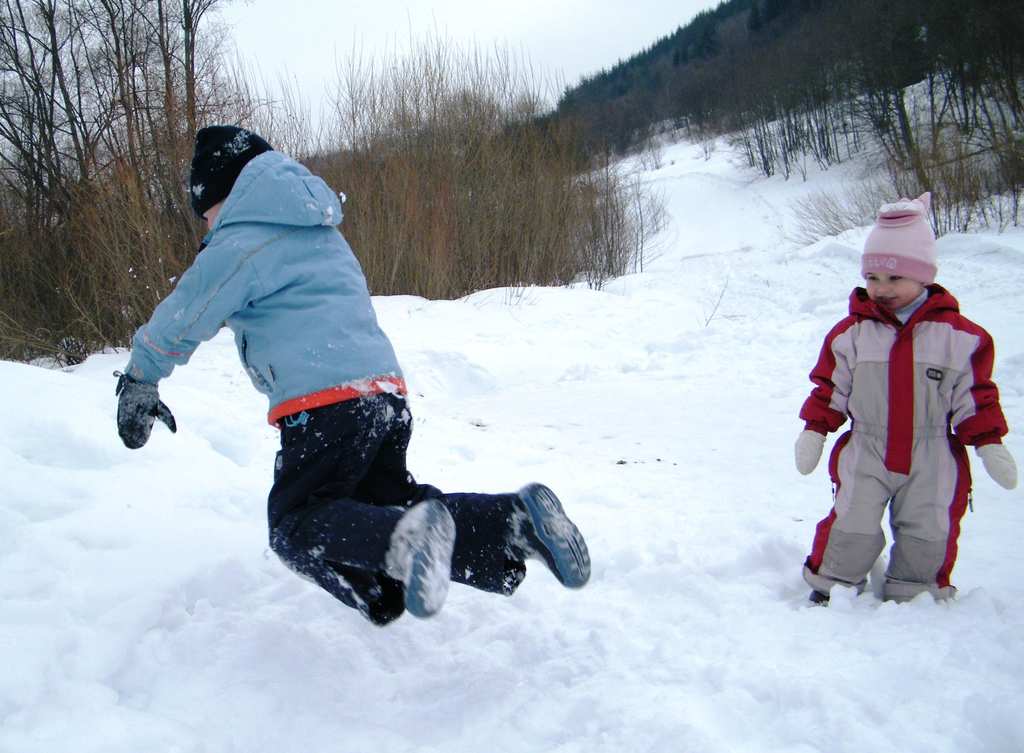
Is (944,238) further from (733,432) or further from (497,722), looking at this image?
(497,722)

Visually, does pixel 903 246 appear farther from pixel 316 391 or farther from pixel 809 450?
pixel 316 391

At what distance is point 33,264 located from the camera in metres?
7.56

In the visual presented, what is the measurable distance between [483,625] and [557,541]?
16.6 inches

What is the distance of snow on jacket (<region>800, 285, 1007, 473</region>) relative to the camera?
190cm

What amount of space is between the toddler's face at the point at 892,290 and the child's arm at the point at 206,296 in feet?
5.70

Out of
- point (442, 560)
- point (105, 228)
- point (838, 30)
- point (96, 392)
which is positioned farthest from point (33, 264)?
point (838, 30)

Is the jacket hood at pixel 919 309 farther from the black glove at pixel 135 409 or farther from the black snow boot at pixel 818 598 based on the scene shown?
the black glove at pixel 135 409

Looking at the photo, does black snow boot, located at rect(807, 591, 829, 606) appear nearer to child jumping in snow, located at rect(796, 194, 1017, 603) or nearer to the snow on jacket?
child jumping in snow, located at rect(796, 194, 1017, 603)

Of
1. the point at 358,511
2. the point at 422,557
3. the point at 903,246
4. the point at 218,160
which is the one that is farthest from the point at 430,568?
the point at 903,246

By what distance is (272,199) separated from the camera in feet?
5.58

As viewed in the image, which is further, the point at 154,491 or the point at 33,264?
the point at 33,264

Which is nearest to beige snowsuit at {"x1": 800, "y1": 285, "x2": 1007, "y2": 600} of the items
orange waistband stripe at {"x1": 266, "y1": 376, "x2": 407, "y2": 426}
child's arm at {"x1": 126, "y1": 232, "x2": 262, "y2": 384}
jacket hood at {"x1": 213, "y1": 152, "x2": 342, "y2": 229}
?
orange waistband stripe at {"x1": 266, "y1": 376, "x2": 407, "y2": 426}

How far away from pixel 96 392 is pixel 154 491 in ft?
2.75

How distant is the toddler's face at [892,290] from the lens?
200 cm
